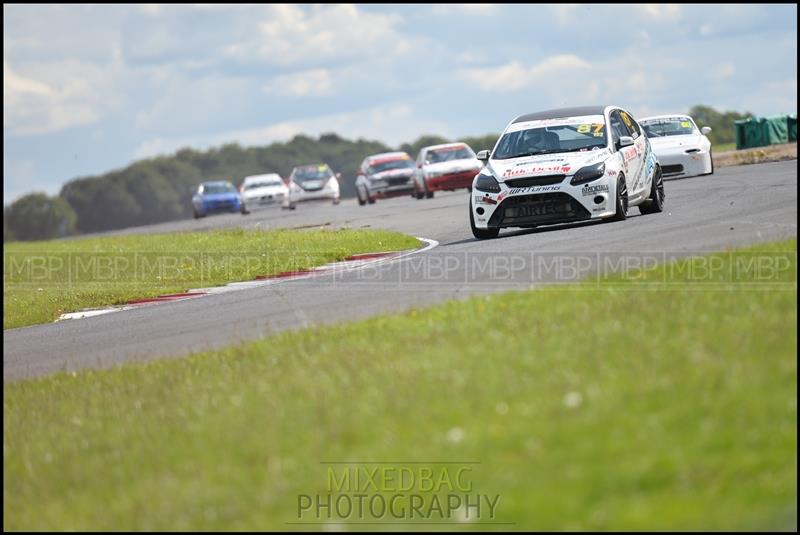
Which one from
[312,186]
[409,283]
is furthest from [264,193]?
[409,283]

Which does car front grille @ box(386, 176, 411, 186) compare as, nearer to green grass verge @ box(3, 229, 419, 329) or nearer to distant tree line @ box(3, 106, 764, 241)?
green grass verge @ box(3, 229, 419, 329)

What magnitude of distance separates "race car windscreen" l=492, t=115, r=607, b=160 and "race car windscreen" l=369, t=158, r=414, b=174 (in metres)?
23.1

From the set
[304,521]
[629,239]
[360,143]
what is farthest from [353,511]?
[360,143]

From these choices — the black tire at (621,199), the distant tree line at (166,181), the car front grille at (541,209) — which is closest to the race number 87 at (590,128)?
the black tire at (621,199)

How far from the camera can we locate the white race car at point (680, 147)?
3042cm

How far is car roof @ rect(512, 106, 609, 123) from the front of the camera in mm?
20109

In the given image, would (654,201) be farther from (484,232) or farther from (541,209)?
(484,232)

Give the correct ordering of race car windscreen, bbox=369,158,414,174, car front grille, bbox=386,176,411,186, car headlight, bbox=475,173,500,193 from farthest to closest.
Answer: race car windscreen, bbox=369,158,414,174
car front grille, bbox=386,176,411,186
car headlight, bbox=475,173,500,193

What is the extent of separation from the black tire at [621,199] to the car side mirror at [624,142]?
57 cm

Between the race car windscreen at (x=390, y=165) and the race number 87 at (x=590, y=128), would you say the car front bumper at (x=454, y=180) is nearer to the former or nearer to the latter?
the race car windscreen at (x=390, y=165)

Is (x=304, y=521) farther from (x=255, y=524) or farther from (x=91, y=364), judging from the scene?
(x=91, y=364)

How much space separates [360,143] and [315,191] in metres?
74.4

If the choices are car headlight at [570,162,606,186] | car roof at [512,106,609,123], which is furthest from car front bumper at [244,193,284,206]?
car headlight at [570,162,606,186]
